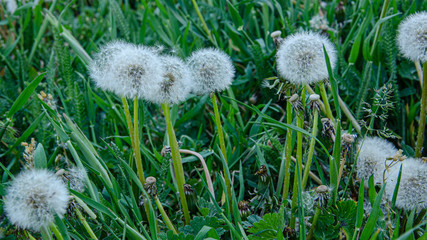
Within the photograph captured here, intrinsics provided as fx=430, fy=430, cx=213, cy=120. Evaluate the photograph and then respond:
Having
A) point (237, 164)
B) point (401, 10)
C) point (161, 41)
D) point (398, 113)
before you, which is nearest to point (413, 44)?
point (398, 113)

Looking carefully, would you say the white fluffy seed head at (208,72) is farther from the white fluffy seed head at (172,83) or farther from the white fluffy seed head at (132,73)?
the white fluffy seed head at (132,73)

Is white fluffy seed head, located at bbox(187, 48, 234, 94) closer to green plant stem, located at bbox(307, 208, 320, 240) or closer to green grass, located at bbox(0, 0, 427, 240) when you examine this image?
green grass, located at bbox(0, 0, 427, 240)

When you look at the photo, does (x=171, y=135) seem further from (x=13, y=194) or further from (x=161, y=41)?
(x=161, y=41)

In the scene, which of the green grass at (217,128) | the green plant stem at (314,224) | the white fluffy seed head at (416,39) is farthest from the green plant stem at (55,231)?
the white fluffy seed head at (416,39)

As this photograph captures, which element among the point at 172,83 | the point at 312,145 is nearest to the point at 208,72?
the point at 172,83

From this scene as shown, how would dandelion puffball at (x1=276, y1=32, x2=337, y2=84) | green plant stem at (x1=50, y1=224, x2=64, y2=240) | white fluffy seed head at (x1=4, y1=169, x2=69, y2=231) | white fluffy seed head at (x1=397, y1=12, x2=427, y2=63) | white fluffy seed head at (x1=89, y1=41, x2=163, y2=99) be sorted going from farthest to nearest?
white fluffy seed head at (x1=397, y1=12, x2=427, y2=63) → dandelion puffball at (x1=276, y1=32, x2=337, y2=84) → white fluffy seed head at (x1=89, y1=41, x2=163, y2=99) → green plant stem at (x1=50, y1=224, x2=64, y2=240) → white fluffy seed head at (x1=4, y1=169, x2=69, y2=231)

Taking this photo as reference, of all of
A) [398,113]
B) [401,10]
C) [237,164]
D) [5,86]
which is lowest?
[237,164]

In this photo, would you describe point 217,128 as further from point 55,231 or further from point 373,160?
point 55,231

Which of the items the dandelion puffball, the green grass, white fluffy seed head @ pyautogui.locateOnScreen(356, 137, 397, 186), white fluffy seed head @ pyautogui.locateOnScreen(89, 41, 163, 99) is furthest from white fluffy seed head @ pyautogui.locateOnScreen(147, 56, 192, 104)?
white fluffy seed head @ pyautogui.locateOnScreen(356, 137, 397, 186)
